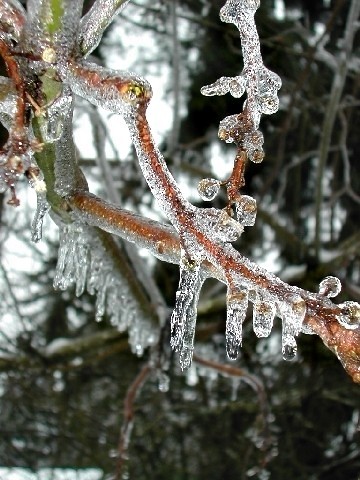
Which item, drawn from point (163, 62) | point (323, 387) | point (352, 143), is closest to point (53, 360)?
point (323, 387)

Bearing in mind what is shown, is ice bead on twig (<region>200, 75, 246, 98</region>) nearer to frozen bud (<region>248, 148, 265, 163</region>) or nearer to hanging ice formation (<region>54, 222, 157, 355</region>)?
frozen bud (<region>248, 148, 265, 163</region>)

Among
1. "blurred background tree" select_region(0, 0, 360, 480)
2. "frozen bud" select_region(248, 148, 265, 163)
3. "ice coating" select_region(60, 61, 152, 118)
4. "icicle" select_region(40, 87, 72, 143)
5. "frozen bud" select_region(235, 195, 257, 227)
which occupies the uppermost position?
"blurred background tree" select_region(0, 0, 360, 480)

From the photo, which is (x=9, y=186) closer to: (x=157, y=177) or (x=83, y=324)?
(x=157, y=177)

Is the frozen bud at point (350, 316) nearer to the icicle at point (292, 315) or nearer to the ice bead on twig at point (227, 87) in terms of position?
the icicle at point (292, 315)

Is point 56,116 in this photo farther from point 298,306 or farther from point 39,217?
point 298,306

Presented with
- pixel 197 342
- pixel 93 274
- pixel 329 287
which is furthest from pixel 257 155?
pixel 197 342

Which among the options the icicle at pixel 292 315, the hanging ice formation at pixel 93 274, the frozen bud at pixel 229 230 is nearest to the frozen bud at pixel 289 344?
→ the icicle at pixel 292 315

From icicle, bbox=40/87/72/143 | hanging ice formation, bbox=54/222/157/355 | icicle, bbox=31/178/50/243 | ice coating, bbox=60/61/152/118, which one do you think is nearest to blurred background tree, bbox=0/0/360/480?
hanging ice formation, bbox=54/222/157/355
